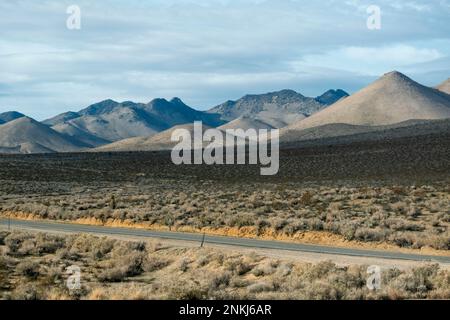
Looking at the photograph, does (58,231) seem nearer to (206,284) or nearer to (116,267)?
(116,267)

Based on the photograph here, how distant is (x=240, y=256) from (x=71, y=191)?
136 feet

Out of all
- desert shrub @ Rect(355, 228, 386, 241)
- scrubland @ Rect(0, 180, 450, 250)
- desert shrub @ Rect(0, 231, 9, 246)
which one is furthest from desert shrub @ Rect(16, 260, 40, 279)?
desert shrub @ Rect(355, 228, 386, 241)

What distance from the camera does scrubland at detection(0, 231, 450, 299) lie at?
570 inches

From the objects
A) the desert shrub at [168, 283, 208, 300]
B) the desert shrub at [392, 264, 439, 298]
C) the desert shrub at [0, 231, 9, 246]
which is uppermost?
the desert shrub at [392, 264, 439, 298]

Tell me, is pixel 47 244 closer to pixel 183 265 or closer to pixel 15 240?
pixel 15 240

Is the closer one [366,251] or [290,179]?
[366,251]

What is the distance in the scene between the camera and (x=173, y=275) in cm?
1928

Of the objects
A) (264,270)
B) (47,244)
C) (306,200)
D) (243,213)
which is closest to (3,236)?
(47,244)

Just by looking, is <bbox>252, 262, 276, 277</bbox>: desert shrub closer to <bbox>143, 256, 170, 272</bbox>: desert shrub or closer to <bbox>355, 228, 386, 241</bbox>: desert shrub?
<bbox>143, 256, 170, 272</bbox>: desert shrub

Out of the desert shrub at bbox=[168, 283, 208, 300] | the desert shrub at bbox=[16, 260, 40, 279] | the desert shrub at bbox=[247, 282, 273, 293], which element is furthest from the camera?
the desert shrub at bbox=[16, 260, 40, 279]

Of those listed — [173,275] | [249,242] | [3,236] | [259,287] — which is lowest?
[173,275]

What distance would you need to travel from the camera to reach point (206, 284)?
16047 mm
